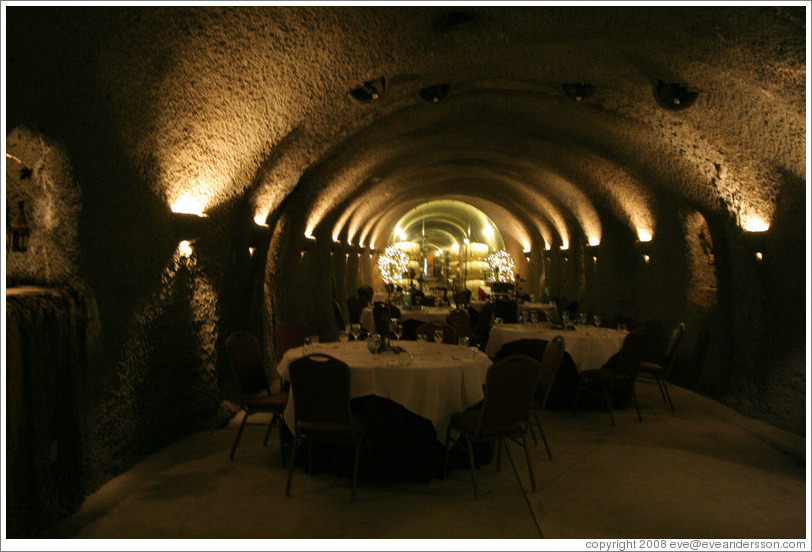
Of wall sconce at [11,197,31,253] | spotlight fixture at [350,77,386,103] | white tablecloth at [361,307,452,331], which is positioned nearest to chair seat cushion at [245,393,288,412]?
wall sconce at [11,197,31,253]

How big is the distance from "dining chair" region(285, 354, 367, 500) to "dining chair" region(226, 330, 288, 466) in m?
0.64

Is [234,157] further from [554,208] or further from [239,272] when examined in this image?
[554,208]

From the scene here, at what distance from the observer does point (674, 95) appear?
18.4 ft

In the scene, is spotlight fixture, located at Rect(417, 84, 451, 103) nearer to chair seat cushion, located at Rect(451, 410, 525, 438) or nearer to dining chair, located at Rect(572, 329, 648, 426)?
dining chair, located at Rect(572, 329, 648, 426)

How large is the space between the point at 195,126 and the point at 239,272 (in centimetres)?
236

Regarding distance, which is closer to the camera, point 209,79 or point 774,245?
point 209,79

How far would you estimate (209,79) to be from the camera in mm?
4344

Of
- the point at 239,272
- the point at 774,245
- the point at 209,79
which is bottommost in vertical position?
the point at 239,272

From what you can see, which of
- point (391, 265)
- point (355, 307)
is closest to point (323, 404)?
point (355, 307)

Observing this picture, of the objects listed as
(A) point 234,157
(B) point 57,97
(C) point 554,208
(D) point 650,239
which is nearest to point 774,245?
(D) point 650,239

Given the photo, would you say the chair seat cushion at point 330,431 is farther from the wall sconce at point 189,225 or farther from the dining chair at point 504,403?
the wall sconce at point 189,225

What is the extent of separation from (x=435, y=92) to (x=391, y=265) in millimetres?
16912

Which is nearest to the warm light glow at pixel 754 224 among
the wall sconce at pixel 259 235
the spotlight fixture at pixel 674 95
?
the spotlight fixture at pixel 674 95

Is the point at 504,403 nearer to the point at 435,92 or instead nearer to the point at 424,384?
Result: the point at 424,384
